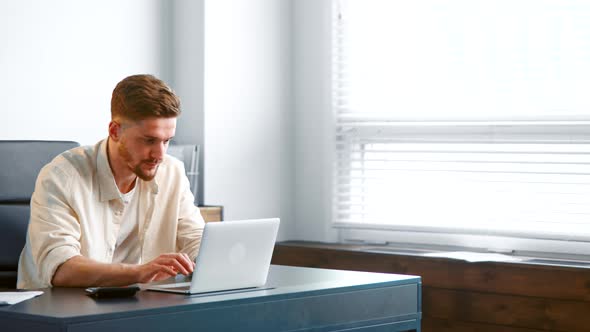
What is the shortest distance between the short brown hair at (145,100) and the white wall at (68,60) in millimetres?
1138

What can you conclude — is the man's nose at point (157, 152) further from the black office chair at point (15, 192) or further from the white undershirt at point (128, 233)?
the black office chair at point (15, 192)

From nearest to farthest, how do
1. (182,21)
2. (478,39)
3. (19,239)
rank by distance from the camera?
(19,239), (478,39), (182,21)

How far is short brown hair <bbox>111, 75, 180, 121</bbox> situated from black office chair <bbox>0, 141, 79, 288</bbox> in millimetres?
474

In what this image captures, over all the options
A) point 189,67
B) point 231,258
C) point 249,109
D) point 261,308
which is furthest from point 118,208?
point 249,109

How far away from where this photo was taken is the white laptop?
A: 90.4 inches

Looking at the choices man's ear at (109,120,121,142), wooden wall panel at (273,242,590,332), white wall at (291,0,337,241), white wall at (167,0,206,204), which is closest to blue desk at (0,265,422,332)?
man's ear at (109,120,121,142)

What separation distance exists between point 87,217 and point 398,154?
2.00 meters

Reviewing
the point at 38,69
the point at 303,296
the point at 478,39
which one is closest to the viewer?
the point at 303,296

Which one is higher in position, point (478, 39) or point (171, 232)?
point (478, 39)

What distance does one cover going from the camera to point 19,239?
2.93 meters

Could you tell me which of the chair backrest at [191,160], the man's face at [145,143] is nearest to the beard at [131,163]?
the man's face at [145,143]

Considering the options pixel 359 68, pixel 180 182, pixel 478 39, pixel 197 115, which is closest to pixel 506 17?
pixel 478 39

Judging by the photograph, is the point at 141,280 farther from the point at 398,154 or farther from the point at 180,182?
the point at 398,154

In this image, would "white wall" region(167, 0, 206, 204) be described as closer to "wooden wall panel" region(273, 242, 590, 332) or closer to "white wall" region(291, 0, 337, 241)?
"white wall" region(291, 0, 337, 241)
